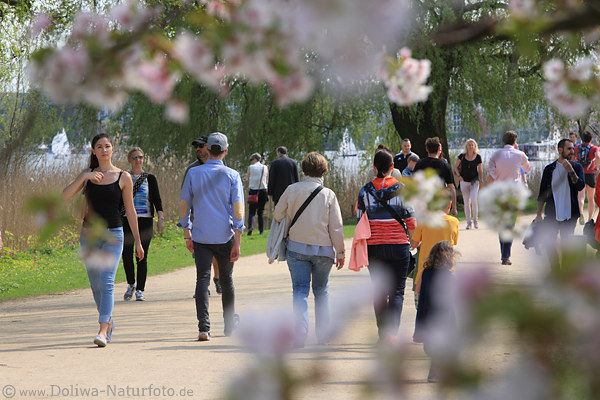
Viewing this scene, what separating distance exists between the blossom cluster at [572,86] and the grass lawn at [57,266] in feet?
31.0

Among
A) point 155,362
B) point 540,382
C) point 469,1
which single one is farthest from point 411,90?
point 469,1

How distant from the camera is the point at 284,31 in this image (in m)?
1.13

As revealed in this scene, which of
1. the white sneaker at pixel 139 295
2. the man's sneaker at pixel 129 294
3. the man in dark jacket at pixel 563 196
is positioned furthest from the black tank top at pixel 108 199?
the man in dark jacket at pixel 563 196

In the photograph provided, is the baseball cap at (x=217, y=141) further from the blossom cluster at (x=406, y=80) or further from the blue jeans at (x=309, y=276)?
the blossom cluster at (x=406, y=80)

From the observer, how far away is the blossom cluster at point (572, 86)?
60.0 inches

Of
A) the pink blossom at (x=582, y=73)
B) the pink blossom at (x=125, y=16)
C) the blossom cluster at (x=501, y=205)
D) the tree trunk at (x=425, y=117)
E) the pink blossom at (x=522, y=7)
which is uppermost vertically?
the tree trunk at (x=425, y=117)

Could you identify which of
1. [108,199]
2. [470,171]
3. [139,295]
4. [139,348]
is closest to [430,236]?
A: [139,348]

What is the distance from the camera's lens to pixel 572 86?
1.53 meters

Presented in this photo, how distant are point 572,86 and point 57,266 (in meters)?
13.5

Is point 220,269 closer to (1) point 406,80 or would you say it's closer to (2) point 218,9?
(1) point 406,80

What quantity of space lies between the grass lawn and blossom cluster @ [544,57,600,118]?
31.0 feet

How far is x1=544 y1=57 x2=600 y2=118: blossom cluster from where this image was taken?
1524 mm

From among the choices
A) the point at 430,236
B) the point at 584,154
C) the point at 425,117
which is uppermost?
the point at 425,117

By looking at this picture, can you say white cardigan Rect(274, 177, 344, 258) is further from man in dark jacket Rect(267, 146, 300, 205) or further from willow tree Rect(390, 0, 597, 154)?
→ willow tree Rect(390, 0, 597, 154)
